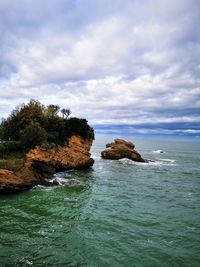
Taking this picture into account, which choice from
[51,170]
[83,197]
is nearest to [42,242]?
[83,197]

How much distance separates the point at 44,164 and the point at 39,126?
8.45 meters

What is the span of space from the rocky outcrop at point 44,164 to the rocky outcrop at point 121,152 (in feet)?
53.2

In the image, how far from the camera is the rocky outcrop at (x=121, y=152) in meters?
84.3

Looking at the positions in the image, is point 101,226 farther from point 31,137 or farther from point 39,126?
point 39,126

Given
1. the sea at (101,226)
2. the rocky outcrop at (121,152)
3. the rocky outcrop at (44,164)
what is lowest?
the sea at (101,226)

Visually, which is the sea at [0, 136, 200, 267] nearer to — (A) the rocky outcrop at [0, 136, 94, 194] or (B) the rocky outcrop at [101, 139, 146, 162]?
(A) the rocky outcrop at [0, 136, 94, 194]

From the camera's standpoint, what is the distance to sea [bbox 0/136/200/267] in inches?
787

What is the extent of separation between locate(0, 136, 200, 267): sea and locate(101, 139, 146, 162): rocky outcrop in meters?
38.4

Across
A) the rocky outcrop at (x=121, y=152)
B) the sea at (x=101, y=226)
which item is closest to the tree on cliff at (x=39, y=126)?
the sea at (x=101, y=226)

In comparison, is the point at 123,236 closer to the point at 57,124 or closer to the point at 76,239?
the point at 76,239

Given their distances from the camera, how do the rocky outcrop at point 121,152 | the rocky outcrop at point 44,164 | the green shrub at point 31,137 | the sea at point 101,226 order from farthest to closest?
1. the rocky outcrop at point 121,152
2. the green shrub at point 31,137
3. the rocky outcrop at point 44,164
4. the sea at point 101,226

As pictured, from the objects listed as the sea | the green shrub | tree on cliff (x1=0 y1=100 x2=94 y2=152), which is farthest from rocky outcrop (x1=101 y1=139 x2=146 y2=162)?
the sea

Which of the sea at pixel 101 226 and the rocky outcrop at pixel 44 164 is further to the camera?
the rocky outcrop at pixel 44 164

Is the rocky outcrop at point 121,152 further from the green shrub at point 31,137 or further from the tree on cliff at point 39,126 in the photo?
the green shrub at point 31,137
